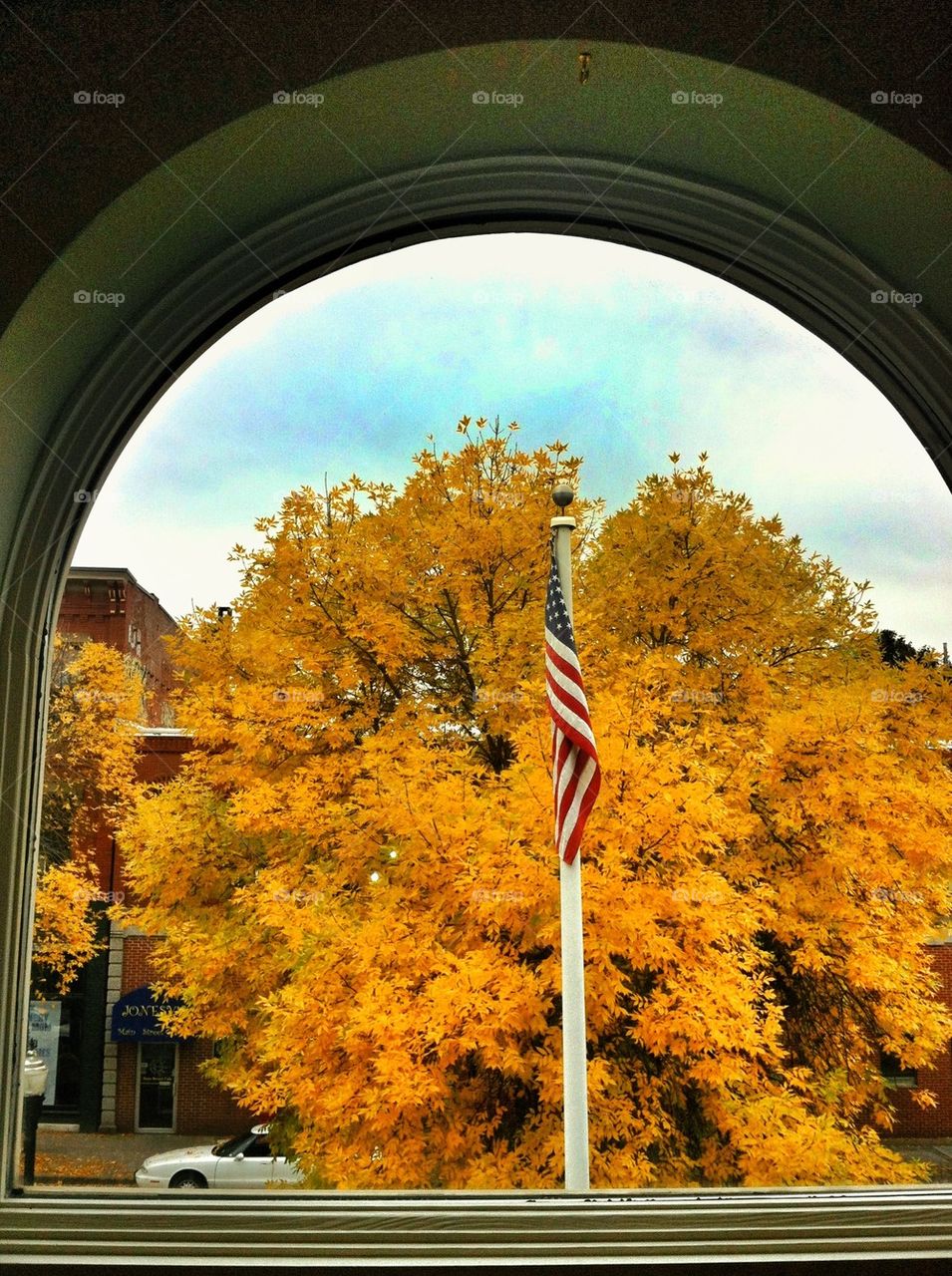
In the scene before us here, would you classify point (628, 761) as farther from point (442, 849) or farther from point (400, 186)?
point (400, 186)

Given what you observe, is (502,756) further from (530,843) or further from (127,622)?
(127,622)

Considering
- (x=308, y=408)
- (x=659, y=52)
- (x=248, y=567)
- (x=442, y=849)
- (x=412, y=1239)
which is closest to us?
(x=412, y=1239)

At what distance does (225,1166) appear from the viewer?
248 centimetres

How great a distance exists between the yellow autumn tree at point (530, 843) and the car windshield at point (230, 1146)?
0.27 meters

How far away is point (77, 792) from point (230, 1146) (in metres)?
0.99

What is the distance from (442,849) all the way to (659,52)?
2.67m

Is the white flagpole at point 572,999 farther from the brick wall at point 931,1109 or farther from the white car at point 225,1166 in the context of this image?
the brick wall at point 931,1109

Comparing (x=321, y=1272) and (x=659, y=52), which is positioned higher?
(x=659, y=52)

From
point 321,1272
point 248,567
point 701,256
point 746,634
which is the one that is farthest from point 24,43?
point 746,634

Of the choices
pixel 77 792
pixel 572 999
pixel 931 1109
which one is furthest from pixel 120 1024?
pixel 931 1109

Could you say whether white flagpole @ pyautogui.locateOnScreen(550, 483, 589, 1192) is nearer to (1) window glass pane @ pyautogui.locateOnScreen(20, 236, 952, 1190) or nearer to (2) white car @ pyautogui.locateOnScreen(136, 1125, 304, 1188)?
(1) window glass pane @ pyautogui.locateOnScreen(20, 236, 952, 1190)

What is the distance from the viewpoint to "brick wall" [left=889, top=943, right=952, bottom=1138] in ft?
8.36

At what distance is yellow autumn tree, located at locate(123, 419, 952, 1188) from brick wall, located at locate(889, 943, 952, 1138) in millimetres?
61

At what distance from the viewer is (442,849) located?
3430mm
